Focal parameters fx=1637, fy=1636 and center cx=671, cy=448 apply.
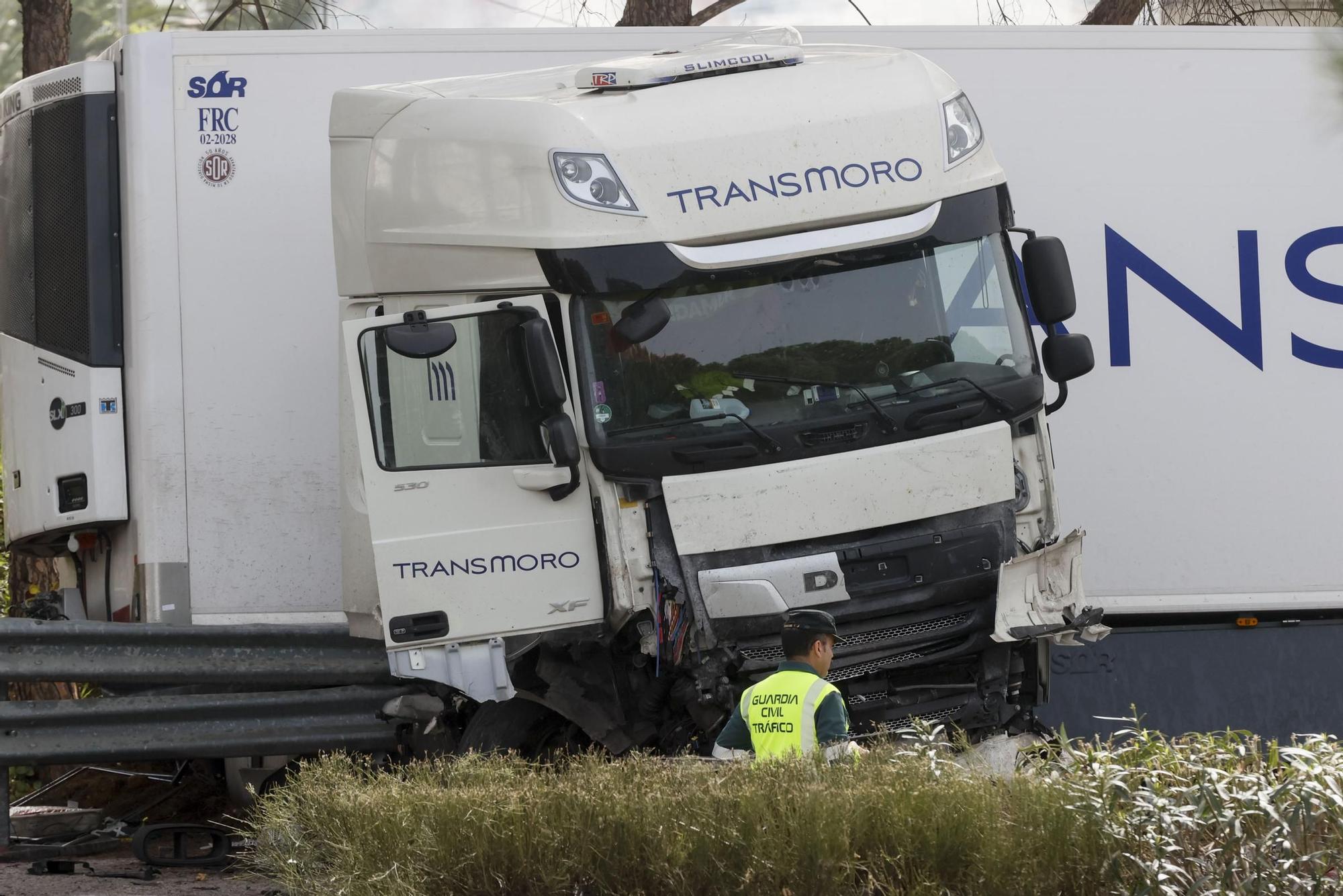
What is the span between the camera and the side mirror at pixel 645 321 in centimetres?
651

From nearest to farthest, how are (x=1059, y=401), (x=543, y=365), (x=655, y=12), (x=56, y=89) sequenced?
(x=543, y=365)
(x=1059, y=401)
(x=56, y=89)
(x=655, y=12)

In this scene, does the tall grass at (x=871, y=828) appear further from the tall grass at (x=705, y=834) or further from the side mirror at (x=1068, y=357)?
the side mirror at (x=1068, y=357)

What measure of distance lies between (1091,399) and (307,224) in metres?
3.98

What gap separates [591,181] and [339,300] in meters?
1.55

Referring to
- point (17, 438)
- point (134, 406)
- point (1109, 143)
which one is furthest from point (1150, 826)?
point (17, 438)

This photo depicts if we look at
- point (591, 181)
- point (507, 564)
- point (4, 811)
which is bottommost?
point (4, 811)

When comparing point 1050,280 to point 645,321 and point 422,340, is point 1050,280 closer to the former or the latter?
point 645,321

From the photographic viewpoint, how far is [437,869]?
200 inches

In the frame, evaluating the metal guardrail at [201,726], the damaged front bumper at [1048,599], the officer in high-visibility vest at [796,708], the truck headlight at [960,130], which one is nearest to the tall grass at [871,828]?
the officer in high-visibility vest at [796,708]

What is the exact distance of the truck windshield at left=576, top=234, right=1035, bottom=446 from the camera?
21.4ft

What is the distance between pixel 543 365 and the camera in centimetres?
638

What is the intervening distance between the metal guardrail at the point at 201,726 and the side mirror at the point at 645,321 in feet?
6.62

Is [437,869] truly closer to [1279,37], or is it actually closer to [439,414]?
[439,414]

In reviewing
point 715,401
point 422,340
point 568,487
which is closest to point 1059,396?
point 715,401
